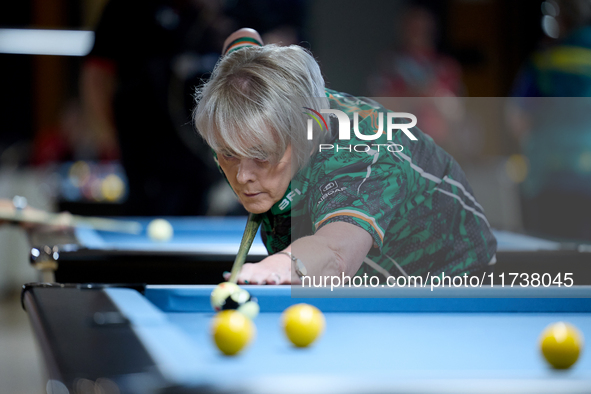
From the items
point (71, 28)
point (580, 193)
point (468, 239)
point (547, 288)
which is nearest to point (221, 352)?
point (547, 288)

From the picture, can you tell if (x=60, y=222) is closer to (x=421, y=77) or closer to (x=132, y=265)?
(x=132, y=265)

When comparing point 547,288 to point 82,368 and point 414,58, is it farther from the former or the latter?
point 414,58

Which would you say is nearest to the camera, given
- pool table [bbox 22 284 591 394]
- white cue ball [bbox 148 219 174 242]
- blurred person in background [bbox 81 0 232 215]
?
pool table [bbox 22 284 591 394]

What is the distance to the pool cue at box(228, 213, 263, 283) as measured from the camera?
4.28 ft

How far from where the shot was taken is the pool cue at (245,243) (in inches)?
51.3

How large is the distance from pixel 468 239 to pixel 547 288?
35cm

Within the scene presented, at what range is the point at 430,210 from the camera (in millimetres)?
1562

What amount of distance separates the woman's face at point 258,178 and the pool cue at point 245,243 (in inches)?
3.0

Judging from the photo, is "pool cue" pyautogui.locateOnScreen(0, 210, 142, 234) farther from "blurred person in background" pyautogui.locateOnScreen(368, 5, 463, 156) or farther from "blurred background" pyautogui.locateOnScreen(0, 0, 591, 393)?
"blurred person in background" pyautogui.locateOnScreen(368, 5, 463, 156)

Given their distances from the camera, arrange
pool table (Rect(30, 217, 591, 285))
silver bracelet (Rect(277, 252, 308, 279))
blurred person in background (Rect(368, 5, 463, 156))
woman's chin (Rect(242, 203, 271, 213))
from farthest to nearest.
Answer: blurred person in background (Rect(368, 5, 463, 156))
pool table (Rect(30, 217, 591, 285))
woman's chin (Rect(242, 203, 271, 213))
silver bracelet (Rect(277, 252, 308, 279))

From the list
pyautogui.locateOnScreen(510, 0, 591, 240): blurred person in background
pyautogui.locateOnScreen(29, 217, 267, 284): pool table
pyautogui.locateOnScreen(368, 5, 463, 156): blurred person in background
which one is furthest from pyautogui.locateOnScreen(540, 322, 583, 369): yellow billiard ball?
pyautogui.locateOnScreen(368, 5, 463, 156): blurred person in background

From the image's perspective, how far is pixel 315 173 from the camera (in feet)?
4.56

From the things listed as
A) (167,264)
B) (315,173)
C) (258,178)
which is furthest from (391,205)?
(167,264)

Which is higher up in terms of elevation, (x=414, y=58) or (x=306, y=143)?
(x=414, y=58)
